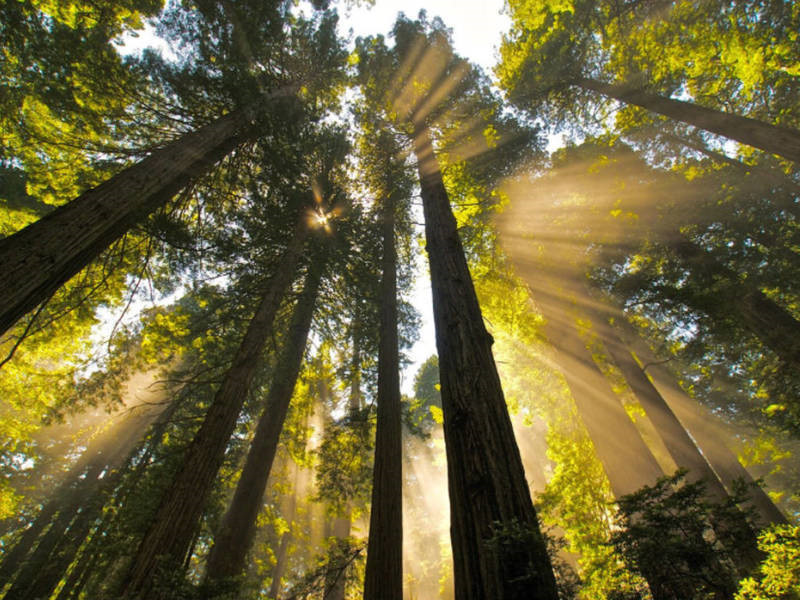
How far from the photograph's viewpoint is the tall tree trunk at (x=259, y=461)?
231 inches

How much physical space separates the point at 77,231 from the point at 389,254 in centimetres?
640

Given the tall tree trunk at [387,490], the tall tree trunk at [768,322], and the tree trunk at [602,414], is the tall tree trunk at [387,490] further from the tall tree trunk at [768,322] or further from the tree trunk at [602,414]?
the tall tree trunk at [768,322]

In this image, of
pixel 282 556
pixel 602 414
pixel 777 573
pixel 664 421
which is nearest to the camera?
pixel 777 573

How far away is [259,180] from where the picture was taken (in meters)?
8.55

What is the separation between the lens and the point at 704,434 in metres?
11.3

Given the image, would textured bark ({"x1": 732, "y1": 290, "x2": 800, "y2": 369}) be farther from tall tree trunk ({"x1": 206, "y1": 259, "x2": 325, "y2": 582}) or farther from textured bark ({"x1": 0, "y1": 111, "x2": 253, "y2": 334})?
textured bark ({"x1": 0, "y1": 111, "x2": 253, "y2": 334})

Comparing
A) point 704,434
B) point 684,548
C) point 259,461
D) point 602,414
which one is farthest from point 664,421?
point 259,461

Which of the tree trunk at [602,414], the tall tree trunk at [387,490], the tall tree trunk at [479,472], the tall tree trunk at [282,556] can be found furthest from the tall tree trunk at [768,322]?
the tall tree trunk at [282,556]

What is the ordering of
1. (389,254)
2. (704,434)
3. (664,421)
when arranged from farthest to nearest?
(704,434)
(389,254)
(664,421)

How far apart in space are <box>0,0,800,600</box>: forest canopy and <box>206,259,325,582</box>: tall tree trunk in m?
0.06

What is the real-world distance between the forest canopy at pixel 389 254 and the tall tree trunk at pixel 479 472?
3 centimetres

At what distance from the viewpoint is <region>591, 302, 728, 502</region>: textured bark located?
737 cm

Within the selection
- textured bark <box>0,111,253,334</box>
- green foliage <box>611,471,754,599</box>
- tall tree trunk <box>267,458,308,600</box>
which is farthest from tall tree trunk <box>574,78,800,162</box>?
tall tree trunk <box>267,458,308,600</box>

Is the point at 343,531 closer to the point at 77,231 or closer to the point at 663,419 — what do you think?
the point at 663,419
